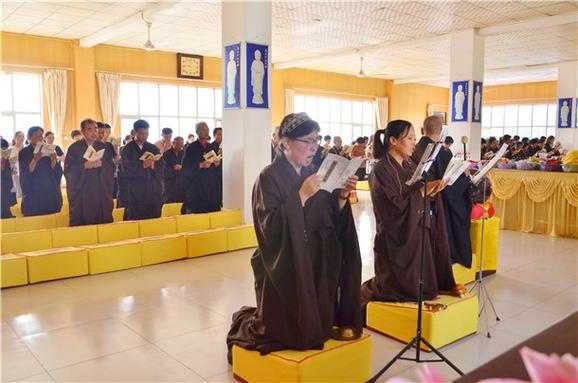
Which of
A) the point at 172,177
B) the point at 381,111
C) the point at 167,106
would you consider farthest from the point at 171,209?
the point at 381,111

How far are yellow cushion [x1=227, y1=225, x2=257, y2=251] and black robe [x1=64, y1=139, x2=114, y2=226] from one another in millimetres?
1557

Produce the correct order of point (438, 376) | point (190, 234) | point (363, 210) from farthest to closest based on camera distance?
1. point (363, 210)
2. point (190, 234)
3. point (438, 376)

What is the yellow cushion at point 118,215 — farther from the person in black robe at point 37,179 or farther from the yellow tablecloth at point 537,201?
the yellow tablecloth at point 537,201

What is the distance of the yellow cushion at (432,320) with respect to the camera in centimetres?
335

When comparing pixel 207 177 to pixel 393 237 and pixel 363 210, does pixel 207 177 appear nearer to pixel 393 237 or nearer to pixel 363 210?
pixel 363 210

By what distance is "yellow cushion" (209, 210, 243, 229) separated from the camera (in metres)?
6.51

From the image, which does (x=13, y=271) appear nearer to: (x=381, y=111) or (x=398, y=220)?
(x=398, y=220)

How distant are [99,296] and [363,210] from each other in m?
6.46

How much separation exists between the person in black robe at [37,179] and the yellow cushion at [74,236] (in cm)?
176

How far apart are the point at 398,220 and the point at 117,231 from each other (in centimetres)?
357

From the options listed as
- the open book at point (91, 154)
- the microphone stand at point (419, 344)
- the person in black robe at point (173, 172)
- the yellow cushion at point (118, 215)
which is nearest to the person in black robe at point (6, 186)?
the yellow cushion at point (118, 215)

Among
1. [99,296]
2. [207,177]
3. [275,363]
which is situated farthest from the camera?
[207,177]

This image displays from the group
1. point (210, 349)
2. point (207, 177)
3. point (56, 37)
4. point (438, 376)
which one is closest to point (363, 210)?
point (207, 177)

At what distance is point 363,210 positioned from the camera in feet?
32.9
